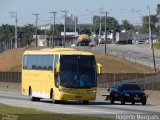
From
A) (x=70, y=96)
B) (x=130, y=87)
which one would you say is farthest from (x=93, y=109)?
(x=130, y=87)

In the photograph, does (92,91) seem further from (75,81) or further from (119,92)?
(119,92)

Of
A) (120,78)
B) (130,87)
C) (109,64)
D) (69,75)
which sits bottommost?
(120,78)

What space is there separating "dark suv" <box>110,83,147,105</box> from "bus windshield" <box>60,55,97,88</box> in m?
3.92

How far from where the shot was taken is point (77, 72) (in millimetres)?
38125

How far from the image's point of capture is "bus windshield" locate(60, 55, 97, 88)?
37938 mm

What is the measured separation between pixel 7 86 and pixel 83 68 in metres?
38.2

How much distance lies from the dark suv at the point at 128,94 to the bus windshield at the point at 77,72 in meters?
3.92

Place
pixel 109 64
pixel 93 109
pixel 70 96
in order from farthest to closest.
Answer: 1. pixel 109 64
2. pixel 70 96
3. pixel 93 109

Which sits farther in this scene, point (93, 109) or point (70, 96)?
point (70, 96)

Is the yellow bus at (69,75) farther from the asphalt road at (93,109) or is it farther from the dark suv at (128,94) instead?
the dark suv at (128,94)

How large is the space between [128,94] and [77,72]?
4.94m

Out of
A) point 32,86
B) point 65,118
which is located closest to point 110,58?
point 32,86

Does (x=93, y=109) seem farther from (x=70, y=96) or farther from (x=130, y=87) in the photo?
(x=130, y=87)

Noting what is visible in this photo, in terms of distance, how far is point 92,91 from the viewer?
125 ft
